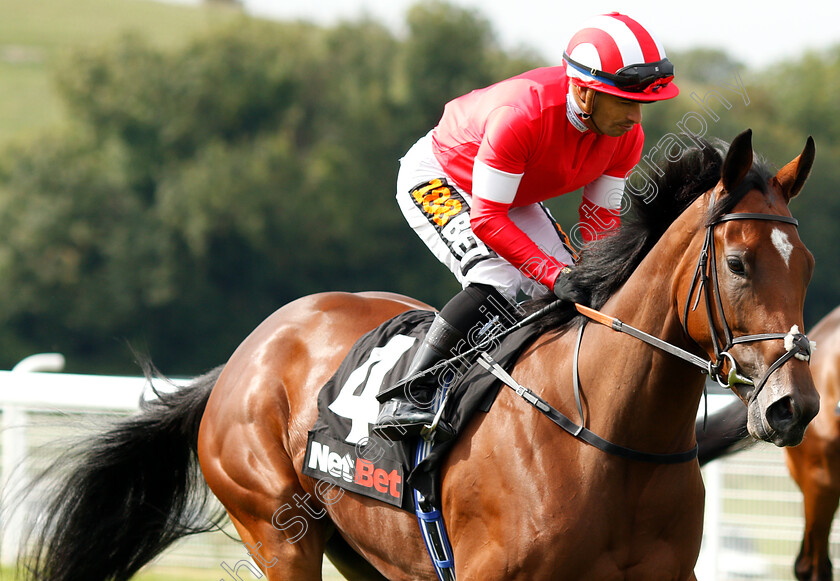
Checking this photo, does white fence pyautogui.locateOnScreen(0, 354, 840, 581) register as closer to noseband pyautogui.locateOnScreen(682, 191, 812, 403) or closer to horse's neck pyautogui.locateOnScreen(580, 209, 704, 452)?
horse's neck pyautogui.locateOnScreen(580, 209, 704, 452)

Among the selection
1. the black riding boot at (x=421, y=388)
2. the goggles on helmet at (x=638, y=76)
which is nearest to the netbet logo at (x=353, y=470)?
the black riding boot at (x=421, y=388)

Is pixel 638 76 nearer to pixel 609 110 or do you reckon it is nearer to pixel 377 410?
pixel 609 110

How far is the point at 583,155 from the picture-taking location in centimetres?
316

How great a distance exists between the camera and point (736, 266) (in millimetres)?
2324

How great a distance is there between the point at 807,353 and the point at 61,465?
132 inches

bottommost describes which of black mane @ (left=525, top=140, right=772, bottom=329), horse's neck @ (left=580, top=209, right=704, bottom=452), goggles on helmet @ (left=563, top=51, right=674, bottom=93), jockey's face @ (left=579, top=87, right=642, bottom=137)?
horse's neck @ (left=580, top=209, right=704, bottom=452)

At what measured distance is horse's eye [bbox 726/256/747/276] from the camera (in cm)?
232

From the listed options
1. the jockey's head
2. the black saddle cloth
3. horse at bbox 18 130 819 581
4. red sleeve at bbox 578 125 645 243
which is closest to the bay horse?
red sleeve at bbox 578 125 645 243

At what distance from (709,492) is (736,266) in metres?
3.71

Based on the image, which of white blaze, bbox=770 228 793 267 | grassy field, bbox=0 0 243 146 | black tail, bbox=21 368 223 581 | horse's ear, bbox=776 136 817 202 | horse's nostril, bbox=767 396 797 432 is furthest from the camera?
grassy field, bbox=0 0 243 146

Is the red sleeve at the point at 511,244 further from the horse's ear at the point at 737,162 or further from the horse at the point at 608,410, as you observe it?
the horse's ear at the point at 737,162

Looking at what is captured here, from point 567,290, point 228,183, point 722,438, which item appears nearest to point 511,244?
point 567,290

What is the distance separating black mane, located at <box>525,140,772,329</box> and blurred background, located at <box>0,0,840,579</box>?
30.3 meters

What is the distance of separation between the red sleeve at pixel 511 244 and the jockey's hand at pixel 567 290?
3 centimetres
